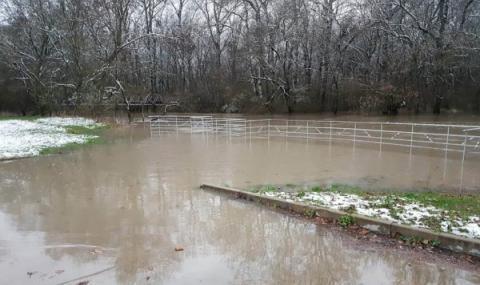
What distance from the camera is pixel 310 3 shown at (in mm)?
31328

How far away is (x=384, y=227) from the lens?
535 centimetres

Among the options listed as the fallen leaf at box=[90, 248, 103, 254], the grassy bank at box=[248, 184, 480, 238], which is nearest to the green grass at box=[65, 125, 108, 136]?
the grassy bank at box=[248, 184, 480, 238]

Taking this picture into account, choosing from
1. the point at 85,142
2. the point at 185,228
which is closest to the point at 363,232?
the point at 185,228

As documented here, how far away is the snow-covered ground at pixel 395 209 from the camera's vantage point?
5145 mm

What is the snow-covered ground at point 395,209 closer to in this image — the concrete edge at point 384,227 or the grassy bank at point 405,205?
the grassy bank at point 405,205

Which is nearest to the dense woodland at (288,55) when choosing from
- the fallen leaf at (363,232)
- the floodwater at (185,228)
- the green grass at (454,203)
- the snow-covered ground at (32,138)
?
the snow-covered ground at (32,138)

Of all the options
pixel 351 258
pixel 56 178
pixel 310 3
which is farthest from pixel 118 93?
pixel 351 258

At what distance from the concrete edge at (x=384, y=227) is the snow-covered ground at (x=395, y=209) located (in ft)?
0.63

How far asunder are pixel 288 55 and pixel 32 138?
2269 centimetres

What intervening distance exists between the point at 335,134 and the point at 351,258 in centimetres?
1440

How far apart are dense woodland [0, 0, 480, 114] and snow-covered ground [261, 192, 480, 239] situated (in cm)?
1840

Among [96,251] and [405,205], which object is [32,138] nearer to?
[96,251]

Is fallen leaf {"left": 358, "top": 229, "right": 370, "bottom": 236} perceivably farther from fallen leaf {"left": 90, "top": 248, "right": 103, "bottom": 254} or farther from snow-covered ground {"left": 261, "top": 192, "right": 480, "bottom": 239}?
fallen leaf {"left": 90, "top": 248, "right": 103, "bottom": 254}

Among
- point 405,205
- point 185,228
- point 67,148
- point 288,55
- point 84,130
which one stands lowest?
point 185,228
